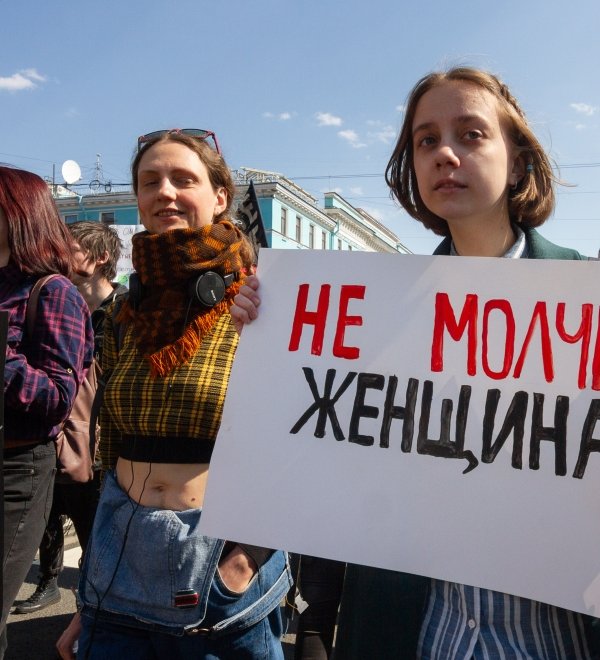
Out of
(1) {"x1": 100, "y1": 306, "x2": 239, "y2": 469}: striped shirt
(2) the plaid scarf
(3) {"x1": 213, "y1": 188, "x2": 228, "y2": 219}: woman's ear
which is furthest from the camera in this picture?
(3) {"x1": 213, "y1": 188, "x2": 228, "y2": 219}: woman's ear

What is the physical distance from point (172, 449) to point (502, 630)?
2.55 feet

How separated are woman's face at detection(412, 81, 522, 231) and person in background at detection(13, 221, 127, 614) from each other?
6.76ft

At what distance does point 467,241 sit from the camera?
4.19 ft

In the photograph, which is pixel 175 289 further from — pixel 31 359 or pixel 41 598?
pixel 41 598

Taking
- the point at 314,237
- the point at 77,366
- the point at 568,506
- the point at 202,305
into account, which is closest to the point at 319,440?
the point at 568,506

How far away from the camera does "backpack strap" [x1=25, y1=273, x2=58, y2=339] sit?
1.86m

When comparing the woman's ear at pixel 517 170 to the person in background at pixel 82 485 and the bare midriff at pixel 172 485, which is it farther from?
the person in background at pixel 82 485

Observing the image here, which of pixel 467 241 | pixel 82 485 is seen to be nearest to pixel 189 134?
pixel 467 241

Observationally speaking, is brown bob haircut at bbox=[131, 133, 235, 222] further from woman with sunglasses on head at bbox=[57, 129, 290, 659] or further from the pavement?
the pavement

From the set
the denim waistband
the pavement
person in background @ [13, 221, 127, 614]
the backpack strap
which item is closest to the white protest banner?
the denim waistband

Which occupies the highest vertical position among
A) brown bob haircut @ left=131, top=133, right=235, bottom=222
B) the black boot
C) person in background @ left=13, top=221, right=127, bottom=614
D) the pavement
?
brown bob haircut @ left=131, top=133, right=235, bottom=222

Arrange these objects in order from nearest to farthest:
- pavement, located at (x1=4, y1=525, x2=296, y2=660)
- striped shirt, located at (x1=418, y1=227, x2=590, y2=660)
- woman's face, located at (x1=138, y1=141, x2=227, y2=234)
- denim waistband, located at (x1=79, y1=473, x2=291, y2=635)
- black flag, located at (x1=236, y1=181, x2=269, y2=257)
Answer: striped shirt, located at (x1=418, y1=227, x2=590, y2=660)
denim waistband, located at (x1=79, y1=473, x2=291, y2=635)
woman's face, located at (x1=138, y1=141, x2=227, y2=234)
pavement, located at (x1=4, y1=525, x2=296, y2=660)
black flag, located at (x1=236, y1=181, x2=269, y2=257)

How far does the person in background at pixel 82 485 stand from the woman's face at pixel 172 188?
4.38ft

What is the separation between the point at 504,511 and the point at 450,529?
0.09 metres
